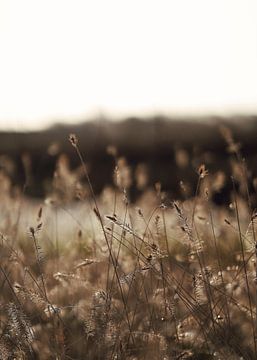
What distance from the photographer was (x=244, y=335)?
2.85 metres

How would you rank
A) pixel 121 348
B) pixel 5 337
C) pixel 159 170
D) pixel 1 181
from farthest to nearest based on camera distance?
pixel 159 170
pixel 1 181
pixel 5 337
pixel 121 348

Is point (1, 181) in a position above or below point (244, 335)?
above

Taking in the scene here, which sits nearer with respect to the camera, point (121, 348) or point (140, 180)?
point (121, 348)

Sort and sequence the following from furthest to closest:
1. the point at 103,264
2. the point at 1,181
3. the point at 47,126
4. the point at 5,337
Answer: the point at 47,126 < the point at 1,181 < the point at 103,264 < the point at 5,337

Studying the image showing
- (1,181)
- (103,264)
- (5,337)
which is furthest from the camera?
(1,181)

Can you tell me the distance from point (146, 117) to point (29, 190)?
4.97 meters

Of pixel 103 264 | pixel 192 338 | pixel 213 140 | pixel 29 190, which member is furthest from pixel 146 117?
pixel 192 338

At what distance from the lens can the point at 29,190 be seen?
9234mm

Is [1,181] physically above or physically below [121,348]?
above

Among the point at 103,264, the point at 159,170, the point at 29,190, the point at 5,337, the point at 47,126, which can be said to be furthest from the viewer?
the point at 47,126

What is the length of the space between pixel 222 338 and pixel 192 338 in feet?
0.47

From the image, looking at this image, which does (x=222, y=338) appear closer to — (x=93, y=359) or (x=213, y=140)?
(x=93, y=359)

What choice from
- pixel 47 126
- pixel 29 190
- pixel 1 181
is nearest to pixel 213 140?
pixel 47 126

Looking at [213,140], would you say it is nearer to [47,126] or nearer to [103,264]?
[47,126]
